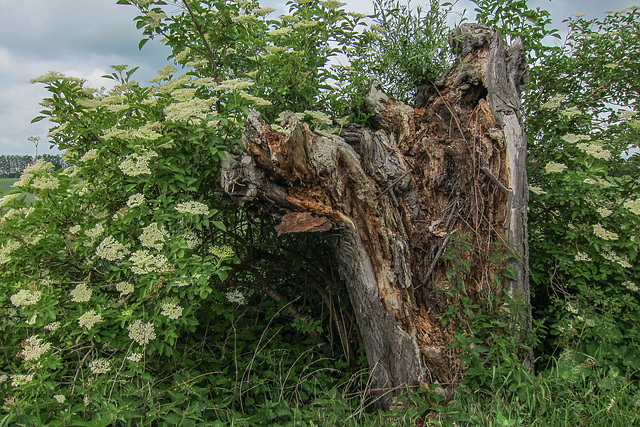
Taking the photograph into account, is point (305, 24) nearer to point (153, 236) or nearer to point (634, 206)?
point (153, 236)

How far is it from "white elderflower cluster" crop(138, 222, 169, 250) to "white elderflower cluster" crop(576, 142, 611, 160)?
3.20 m

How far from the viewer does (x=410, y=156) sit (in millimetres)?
3480

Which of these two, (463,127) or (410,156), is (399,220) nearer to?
(410,156)

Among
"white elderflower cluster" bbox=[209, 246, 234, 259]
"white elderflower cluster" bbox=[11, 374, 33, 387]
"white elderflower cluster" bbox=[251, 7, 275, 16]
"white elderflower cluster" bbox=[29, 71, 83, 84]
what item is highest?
"white elderflower cluster" bbox=[251, 7, 275, 16]

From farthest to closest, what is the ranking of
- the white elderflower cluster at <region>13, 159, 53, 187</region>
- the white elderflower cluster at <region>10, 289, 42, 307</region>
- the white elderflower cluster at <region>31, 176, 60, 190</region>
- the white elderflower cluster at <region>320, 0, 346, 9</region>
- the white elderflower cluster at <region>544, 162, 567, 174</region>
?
the white elderflower cluster at <region>544, 162, 567, 174</region> < the white elderflower cluster at <region>320, 0, 346, 9</region> < the white elderflower cluster at <region>13, 159, 53, 187</region> < the white elderflower cluster at <region>31, 176, 60, 190</region> < the white elderflower cluster at <region>10, 289, 42, 307</region>

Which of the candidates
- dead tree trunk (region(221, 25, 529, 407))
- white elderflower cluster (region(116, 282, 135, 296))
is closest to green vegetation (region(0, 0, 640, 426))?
white elderflower cluster (region(116, 282, 135, 296))

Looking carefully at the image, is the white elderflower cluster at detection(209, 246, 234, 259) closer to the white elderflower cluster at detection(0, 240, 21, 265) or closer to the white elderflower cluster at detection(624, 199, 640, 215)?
the white elderflower cluster at detection(0, 240, 21, 265)

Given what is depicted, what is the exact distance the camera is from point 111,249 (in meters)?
2.44

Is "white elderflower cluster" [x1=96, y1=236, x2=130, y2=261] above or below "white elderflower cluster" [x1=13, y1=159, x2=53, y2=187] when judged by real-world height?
below

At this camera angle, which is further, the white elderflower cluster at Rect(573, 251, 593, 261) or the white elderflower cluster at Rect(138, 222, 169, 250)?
the white elderflower cluster at Rect(573, 251, 593, 261)

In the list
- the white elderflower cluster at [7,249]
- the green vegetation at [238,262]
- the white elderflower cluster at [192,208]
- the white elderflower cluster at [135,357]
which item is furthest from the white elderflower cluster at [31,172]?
the white elderflower cluster at [135,357]

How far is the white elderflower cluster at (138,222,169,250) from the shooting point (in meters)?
2.40

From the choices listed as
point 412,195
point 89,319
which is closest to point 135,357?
point 89,319

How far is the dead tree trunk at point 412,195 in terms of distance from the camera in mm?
2652
